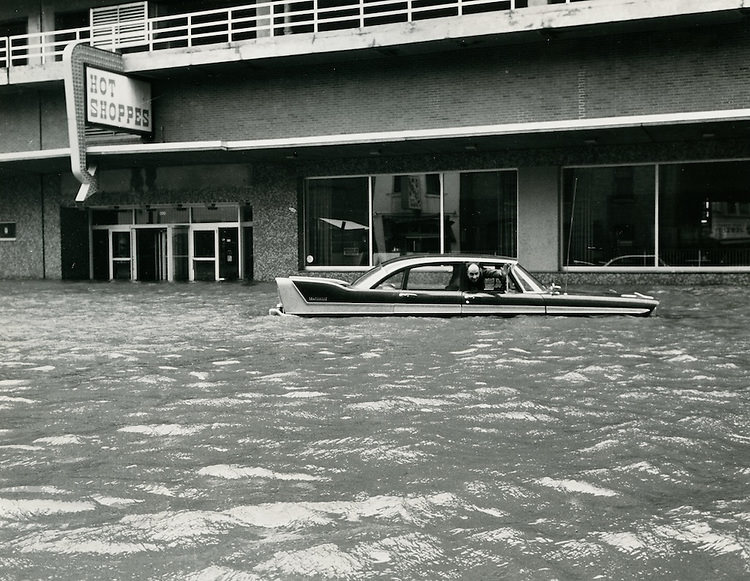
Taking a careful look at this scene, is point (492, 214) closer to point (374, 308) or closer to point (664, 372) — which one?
point (374, 308)

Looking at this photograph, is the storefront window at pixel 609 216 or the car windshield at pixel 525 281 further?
the storefront window at pixel 609 216

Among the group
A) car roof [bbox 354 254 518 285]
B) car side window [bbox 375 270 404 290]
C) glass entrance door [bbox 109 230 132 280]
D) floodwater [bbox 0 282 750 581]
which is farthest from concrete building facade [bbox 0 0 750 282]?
floodwater [bbox 0 282 750 581]

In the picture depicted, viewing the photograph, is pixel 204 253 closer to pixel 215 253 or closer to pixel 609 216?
pixel 215 253

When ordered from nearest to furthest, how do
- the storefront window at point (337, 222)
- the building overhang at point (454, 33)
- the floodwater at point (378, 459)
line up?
the floodwater at point (378, 459)
the building overhang at point (454, 33)
the storefront window at point (337, 222)

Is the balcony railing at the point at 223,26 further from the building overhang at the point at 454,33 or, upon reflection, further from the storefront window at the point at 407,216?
the storefront window at the point at 407,216

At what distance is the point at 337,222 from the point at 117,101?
6448 millimetres

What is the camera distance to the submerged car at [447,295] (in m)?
13.8

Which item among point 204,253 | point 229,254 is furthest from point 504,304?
point 204,253

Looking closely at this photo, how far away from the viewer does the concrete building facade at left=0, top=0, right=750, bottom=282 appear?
68.0ft

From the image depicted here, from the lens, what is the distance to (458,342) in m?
11.6

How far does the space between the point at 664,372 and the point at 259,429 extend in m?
4.46

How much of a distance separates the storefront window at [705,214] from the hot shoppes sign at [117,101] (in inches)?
522

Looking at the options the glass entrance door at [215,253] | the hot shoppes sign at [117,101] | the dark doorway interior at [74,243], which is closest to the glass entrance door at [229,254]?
the glass entrance door at [215,253]

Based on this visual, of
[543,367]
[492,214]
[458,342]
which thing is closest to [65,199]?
[492,214]
